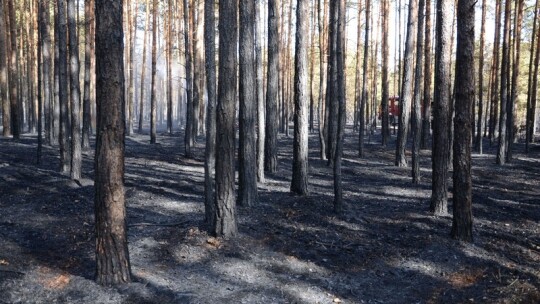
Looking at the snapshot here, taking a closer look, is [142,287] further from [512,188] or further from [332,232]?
[512,188]

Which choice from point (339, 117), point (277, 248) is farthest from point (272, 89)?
point (277, 248)

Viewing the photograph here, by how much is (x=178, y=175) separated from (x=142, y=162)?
9.84 feet

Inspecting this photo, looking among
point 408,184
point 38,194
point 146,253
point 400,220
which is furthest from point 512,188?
point 38,194

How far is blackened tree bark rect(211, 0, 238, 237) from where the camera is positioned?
23.7ft

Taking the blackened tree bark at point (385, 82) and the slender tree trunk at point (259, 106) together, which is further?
the blackened tree bark at point (385, 82)

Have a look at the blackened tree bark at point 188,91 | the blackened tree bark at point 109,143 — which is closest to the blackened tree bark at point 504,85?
the blackened tree bark at point 188,91

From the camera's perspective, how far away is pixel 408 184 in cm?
1311

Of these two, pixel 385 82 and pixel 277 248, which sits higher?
pixel 385 82

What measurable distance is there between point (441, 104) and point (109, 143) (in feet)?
21.8

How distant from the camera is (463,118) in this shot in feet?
25.0

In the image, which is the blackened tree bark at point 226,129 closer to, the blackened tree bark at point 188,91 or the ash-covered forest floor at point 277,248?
the ash-covered forest floor at point 277,248

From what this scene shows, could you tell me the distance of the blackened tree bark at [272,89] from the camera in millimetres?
11656

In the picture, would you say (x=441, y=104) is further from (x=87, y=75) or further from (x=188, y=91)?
(x=87, y=75)

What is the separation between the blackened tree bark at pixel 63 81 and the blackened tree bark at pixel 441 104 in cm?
881
